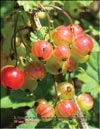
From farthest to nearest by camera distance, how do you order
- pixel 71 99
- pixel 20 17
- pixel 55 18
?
pixel 55 18 → pixel 20 17 → pixel 71 99

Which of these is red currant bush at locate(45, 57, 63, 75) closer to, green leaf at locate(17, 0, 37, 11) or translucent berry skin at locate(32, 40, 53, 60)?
translucent berry skin at locate(32, 40, 53, 60)

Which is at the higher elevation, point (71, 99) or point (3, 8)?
point (3, 8)

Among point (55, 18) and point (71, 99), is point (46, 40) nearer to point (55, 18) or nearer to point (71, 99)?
point (71, 99)

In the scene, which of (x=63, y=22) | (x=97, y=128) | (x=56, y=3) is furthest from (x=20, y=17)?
(x=97, y=128)

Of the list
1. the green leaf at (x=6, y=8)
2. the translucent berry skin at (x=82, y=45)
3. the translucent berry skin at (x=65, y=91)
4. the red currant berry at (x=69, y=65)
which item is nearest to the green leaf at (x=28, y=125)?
the translucent berry skin at (x=65, y=91)

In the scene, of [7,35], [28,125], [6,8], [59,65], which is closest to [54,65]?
[59,65]

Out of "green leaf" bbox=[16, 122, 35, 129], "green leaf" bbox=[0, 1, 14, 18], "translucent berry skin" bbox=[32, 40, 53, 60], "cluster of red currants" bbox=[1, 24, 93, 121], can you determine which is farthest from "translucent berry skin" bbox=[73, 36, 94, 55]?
"green leaf" bbox=[0, 1, 14, 18]

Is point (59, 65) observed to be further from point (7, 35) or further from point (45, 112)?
point (7, 35)

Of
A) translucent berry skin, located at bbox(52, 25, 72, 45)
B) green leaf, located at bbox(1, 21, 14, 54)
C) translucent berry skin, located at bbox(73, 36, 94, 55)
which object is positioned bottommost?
translucent berry skin, located at bbox(73, 36, 94, 55)
